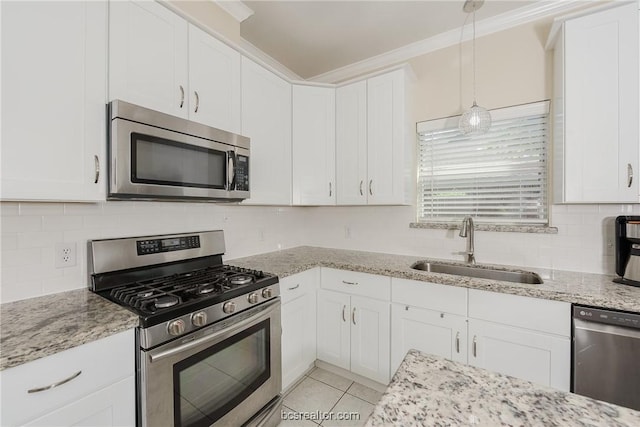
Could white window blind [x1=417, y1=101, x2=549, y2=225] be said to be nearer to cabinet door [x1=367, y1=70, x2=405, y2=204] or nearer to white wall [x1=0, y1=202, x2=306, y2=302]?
cabinet door [x1=367, y1=70, x2=405, y2=204]

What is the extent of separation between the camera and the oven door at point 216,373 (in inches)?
44.9

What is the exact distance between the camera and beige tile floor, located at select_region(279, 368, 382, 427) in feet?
6.02

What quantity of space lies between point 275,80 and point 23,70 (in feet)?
5.05

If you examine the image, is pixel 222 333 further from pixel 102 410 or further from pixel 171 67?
pixel 171 67

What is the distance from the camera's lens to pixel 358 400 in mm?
2027

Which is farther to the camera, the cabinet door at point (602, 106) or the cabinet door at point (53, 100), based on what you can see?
the cabinet door at point (602, 106)

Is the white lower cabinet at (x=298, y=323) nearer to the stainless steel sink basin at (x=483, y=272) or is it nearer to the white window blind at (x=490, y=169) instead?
the stainless steel sink basin at (x=483, y=272)

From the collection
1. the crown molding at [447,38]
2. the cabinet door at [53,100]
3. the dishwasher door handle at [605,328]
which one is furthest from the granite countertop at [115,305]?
the crown molding at [447,38]

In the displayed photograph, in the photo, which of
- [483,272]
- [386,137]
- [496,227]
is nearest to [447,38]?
[386,137]

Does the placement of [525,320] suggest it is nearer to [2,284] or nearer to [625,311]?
[625,311]

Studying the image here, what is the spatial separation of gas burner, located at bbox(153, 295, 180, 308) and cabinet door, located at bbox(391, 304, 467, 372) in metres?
1.41

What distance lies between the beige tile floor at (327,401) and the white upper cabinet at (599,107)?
75.2 inches

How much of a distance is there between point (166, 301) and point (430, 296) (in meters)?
1.55

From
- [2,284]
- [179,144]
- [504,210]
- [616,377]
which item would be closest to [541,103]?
[504,210]
